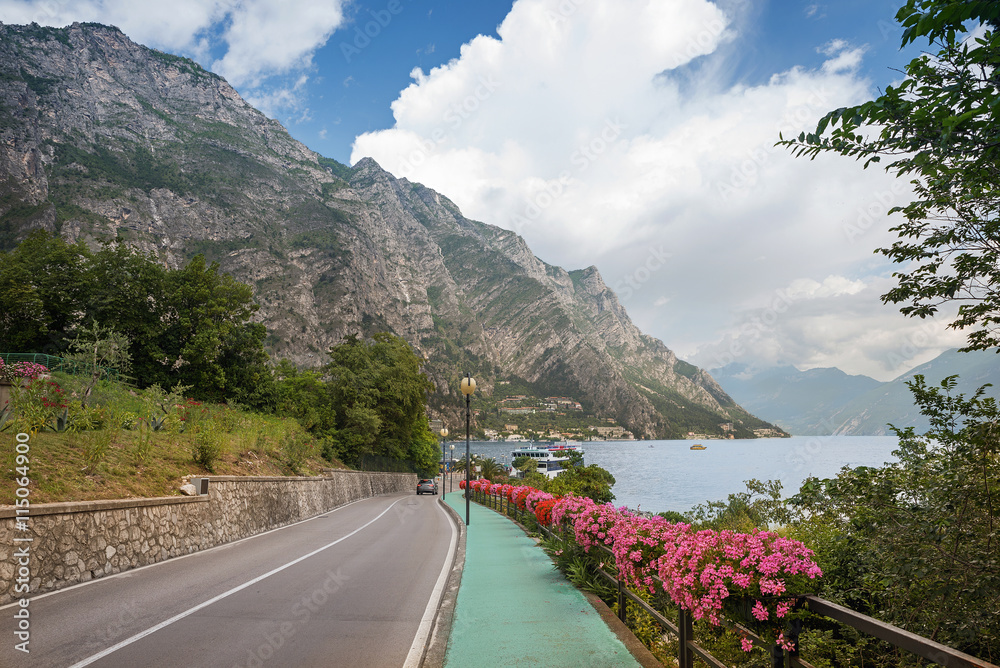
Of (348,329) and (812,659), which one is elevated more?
(348,329)

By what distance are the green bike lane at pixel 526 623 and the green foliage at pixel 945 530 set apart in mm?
2492

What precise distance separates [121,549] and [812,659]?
10.9 m

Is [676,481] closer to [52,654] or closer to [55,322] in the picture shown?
[55,322]

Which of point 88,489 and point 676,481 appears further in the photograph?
point 676,481

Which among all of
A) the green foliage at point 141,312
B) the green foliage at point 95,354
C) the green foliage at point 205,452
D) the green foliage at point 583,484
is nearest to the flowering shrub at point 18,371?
the green foliage at point 95,354

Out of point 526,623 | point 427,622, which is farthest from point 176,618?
point 526,623

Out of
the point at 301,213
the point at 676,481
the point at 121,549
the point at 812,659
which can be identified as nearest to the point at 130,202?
the point at 301,213

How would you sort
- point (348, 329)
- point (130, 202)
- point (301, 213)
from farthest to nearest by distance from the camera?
point (301, 213), point (348, 329), point (130, 202)

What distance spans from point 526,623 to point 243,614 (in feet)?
12.1

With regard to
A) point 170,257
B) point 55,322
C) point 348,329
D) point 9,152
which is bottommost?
point 55,322

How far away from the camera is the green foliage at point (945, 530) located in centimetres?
394

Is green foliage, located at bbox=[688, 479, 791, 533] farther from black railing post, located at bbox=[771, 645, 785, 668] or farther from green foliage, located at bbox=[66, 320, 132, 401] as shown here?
green foliage, located at bbox=[66, 320, 132, 401]

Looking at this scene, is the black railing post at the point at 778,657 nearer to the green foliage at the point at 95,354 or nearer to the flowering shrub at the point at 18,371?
the green foliage at the point at 95,354

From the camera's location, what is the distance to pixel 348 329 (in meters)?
139
